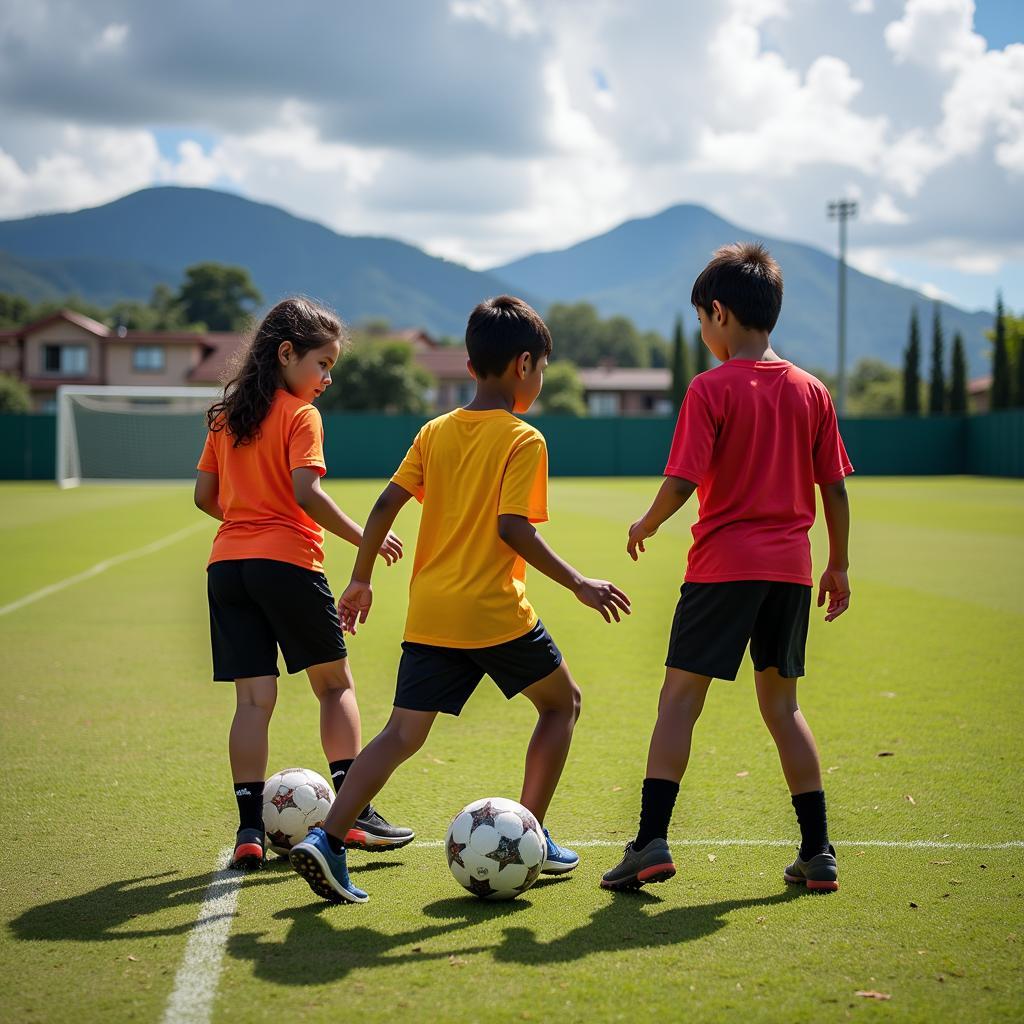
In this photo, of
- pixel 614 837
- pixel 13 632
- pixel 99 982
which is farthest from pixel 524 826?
pixel 13 632

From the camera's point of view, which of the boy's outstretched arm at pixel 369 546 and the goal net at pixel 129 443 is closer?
the boy's outstretched arm at pixel 369 546

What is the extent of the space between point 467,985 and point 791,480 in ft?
5.92

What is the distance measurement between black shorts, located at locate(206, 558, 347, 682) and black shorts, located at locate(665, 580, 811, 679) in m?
1.21

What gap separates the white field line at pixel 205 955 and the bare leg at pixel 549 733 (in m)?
0.99

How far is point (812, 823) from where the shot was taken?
3.72 meters

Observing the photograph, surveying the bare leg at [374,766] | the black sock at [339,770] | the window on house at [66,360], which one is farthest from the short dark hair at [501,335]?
the window on house at [66,360]

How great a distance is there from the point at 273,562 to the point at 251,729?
0.58 meters

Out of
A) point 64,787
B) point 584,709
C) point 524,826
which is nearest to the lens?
point 524,826

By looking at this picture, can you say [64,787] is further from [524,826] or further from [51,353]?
[51,353]

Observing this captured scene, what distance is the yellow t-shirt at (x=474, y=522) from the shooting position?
3555 millimetres

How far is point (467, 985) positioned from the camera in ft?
9.66

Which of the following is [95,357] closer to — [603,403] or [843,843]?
[603,403]

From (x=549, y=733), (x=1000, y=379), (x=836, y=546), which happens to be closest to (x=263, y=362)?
(x=549, y=733)

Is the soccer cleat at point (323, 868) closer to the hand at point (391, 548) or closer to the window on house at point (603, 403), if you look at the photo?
the hand at point (391, 548)
